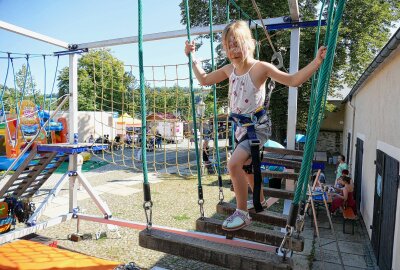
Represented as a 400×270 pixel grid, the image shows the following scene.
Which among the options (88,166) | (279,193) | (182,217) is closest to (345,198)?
(182,217)

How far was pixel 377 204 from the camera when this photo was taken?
5621 millimetres

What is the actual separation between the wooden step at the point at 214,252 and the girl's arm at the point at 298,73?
3.34 ft

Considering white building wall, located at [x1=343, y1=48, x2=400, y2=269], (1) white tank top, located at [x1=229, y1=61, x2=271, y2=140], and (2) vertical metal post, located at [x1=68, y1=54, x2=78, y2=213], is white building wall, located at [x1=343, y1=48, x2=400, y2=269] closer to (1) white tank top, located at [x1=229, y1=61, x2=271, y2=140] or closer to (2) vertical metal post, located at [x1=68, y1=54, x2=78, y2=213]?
(1) white tank top, located at [x1=229, y1=61, x2=271, y2=140]

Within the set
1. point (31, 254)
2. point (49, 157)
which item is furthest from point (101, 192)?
point (31, 254)

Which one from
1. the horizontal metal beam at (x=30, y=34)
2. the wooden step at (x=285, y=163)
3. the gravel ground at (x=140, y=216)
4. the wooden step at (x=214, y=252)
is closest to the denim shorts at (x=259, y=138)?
the wooden step at (x=214, y=252)

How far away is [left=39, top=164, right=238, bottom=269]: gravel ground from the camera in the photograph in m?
5.02

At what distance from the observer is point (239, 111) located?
2.32 metres

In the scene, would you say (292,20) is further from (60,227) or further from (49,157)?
(60,227)

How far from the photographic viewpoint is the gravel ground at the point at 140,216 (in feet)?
16.5

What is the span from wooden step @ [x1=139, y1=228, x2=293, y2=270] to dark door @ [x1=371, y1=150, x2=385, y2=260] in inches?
170

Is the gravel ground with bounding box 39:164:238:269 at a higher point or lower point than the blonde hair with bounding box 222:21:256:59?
lower

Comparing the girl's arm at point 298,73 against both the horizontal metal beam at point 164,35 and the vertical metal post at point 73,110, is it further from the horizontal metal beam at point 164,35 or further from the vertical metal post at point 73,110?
the vertical metal post at point 73,110

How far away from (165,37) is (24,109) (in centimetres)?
1053

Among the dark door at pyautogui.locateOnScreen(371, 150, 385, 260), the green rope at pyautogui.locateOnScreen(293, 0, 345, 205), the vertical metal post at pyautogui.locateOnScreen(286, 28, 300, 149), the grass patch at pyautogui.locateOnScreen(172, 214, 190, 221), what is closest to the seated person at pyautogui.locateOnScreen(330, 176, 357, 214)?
the dark door at pyautogui.locateOnScreen(371, 150, 385, 260)
